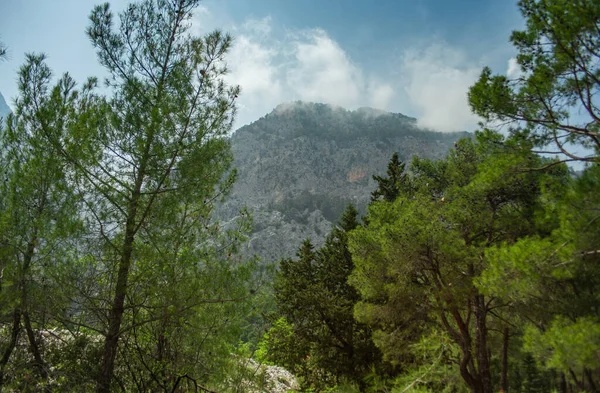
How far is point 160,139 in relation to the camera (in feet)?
13.4

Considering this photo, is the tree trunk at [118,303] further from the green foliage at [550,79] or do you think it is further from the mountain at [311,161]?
the mountain at [311,161]

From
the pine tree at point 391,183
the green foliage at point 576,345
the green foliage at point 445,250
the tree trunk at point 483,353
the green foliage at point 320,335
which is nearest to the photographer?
the green foliage at point 576,345

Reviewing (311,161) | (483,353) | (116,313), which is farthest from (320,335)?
(311,161)

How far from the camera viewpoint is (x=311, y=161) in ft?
428

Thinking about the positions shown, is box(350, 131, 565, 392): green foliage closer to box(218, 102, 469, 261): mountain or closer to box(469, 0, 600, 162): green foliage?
box(469, 0, 600, 162): green foliage

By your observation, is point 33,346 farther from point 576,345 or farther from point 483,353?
point 483,353

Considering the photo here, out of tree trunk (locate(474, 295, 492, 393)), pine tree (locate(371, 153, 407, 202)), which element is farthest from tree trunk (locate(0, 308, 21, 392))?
pine tree (locate(371, 153, 407, 202))

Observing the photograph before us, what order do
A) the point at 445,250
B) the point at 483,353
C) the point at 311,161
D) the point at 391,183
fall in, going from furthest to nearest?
the point at 311,161
the point at 391,183
the point at 483,353
the point at 445,250

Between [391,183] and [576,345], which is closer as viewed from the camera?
[576,345]

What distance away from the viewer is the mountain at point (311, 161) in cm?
10231

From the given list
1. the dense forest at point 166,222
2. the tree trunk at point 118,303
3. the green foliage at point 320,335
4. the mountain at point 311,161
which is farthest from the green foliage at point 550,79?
the mountain at point 311,161

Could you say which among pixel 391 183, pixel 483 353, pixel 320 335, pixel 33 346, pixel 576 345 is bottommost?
pixel 320 335

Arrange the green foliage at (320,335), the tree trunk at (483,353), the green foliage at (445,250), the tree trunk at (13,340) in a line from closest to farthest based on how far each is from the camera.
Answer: the tree trunk at (13,340) → the green foliage at (445,250) → the tree trunk at (483,353) → the green foliage at (320,335)

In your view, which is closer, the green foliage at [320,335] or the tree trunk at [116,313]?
the tree trunk at [116,313]
